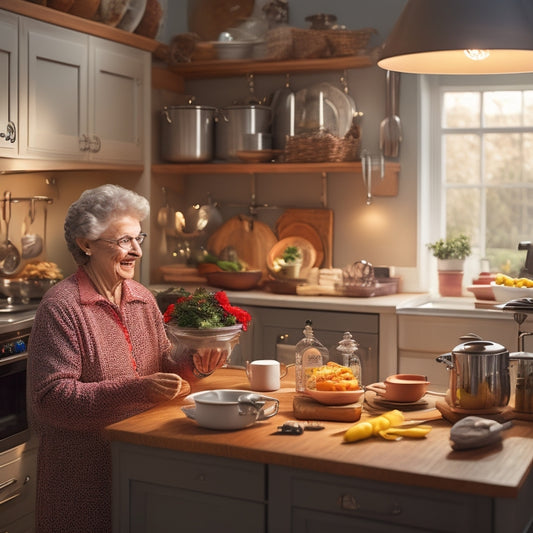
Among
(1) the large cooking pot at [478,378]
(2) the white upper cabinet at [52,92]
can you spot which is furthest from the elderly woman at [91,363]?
(2) the white upper cabinet at [52,92]

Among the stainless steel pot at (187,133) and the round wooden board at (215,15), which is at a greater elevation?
the round wooden board at (215,15)

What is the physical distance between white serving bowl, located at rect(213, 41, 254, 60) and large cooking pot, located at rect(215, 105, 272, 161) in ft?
0.99

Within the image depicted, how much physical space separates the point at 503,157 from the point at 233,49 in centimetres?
164

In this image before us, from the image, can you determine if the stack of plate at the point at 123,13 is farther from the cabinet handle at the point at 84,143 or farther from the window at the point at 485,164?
the window at the point at 485,164

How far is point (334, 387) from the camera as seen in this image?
92.4 inches

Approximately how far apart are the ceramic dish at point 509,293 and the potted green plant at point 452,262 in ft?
1.90

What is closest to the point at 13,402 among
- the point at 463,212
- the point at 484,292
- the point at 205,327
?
the point at 205,327

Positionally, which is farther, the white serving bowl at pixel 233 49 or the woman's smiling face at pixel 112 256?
the white serving bowl at pixel 233 49

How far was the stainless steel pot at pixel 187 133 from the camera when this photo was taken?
504cm

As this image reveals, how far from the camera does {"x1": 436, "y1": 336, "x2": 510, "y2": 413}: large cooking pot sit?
7.37ft

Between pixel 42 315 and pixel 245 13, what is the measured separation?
312cm

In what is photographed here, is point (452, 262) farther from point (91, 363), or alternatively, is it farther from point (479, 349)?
point (91, 363)

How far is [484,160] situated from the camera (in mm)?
4887

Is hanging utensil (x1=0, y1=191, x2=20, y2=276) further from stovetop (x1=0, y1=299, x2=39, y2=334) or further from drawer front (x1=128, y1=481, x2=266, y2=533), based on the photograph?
drawer front (x1=128, y1=481, x2=266, y2=533)
